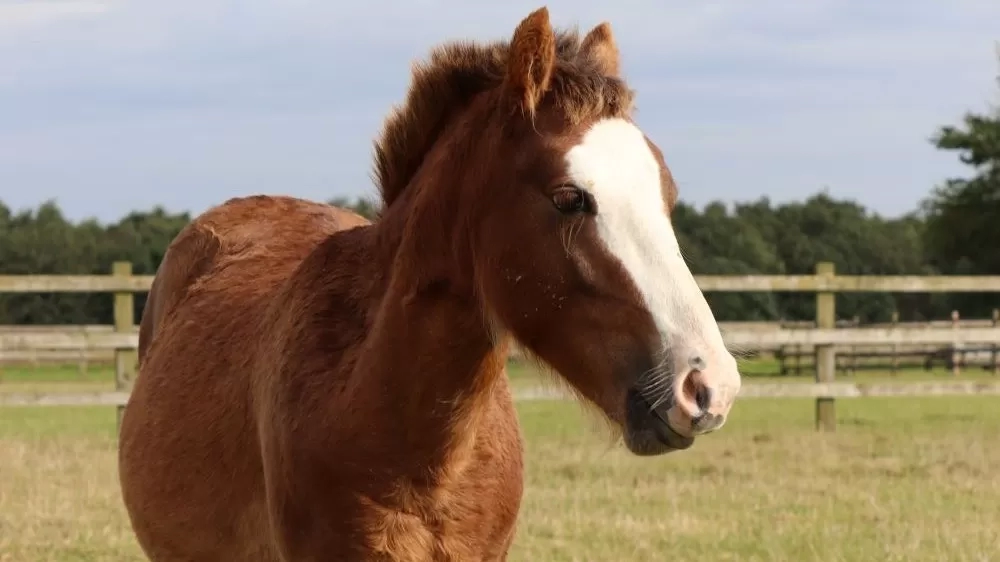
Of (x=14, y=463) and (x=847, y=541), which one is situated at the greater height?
(x=847, y=541)

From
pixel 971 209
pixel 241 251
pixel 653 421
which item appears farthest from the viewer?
pixel 971 209

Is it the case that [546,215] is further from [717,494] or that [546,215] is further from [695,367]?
[717,494]

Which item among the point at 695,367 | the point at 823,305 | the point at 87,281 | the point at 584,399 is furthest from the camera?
the point at 823,305

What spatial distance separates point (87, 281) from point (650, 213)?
980 cm

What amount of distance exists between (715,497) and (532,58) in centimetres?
569

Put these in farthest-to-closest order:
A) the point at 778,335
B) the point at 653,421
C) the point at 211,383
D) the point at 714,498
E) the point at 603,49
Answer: the point at 778,335 < the point at 714,498 < the point at 211,383 < the point at 603,49 < the point at 653,421

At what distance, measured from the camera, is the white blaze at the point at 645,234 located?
244 centimetres

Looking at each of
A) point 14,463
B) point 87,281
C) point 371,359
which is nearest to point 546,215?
point 371,359

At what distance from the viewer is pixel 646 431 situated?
2490mm

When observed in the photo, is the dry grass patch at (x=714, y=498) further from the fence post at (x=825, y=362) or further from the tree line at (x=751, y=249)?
the tree line at (x=751, y=249)

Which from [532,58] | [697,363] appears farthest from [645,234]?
[532,58]

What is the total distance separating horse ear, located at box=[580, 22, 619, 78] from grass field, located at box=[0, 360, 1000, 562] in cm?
86

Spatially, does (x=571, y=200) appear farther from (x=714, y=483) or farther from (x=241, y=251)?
(x=714, y=483)

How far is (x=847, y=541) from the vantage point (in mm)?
6453
